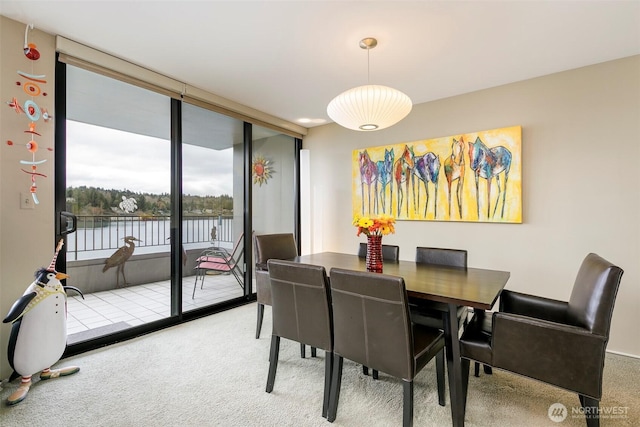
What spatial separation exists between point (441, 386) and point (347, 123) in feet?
6.50

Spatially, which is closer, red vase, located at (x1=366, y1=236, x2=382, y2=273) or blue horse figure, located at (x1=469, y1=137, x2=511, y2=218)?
red vase, located at (x1=366, y1=236, x2=382, y2=273)

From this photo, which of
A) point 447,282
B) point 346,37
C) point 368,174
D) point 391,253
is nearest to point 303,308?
point 447,282

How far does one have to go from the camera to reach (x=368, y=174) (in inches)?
159

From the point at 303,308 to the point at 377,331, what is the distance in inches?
19.4

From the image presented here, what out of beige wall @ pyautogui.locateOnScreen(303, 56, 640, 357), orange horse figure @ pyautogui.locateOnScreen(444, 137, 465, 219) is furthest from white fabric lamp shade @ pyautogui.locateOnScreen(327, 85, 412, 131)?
orange horse figure @ pyautogui.locateOnScreen(444, 137, 465, 219)

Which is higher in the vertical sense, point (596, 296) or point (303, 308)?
point (596, 296)

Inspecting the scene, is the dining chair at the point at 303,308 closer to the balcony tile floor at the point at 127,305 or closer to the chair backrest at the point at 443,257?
the chair backrest at the point at 443,257

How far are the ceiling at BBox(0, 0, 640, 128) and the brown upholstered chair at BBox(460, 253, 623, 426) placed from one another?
1692mm

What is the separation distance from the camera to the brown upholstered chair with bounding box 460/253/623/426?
1418 millimetres

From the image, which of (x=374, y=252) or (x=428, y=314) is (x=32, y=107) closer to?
(x=374, y=252)

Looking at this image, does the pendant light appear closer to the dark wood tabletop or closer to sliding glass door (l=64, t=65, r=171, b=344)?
the dark wood tabletop

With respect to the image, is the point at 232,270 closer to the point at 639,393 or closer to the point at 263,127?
the point at 263,127

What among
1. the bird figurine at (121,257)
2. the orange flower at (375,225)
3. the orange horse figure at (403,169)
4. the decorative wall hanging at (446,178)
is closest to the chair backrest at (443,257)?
the orange flower at (375,225)

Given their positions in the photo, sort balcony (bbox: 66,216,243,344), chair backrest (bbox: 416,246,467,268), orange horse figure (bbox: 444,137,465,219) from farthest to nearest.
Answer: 1. orange horse figure (bbox: 444,137,465,219)
2. balcony (bbox: 66,216,243,344)
3. chair backrest (bbox: 416,246,467,268)
